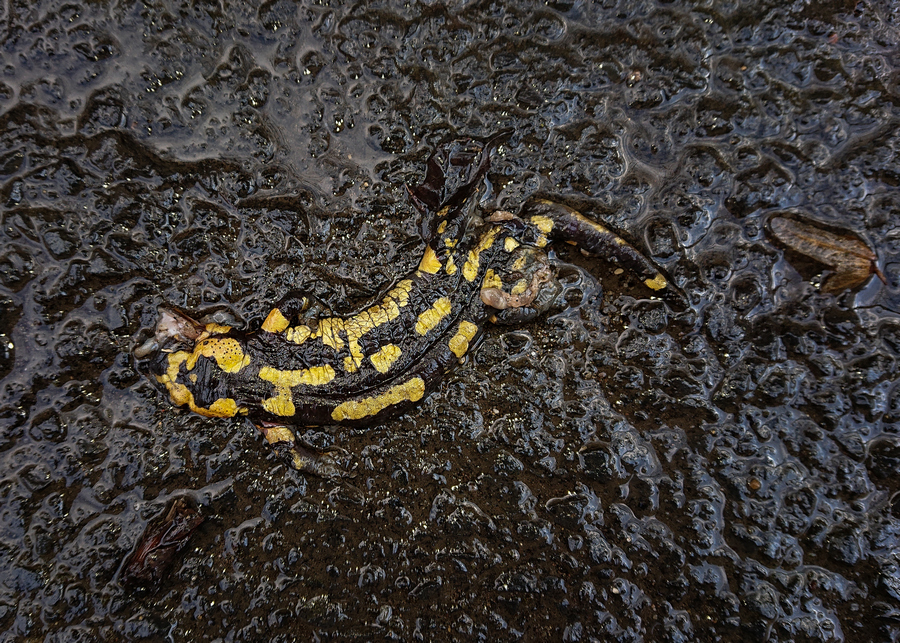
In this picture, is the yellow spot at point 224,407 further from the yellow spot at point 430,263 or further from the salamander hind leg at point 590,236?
the salamander hind leg at point 590,236

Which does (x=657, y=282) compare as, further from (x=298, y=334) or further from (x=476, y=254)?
(x=298, y=334)

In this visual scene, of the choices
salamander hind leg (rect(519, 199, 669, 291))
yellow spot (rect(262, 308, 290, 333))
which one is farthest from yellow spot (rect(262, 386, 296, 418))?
salamander hind leg (rect(519, 199, 669, 291))

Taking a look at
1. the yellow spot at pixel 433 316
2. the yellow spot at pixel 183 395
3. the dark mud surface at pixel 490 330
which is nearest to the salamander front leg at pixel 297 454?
the dark mud surface at pixel 490 330

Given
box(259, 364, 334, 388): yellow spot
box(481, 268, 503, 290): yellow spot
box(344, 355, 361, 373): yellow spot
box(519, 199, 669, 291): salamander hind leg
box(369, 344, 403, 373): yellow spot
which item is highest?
box(519, 199, 669, 291): salamander hind leg

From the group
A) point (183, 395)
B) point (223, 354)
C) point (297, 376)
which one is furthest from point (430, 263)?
point (183, 395)

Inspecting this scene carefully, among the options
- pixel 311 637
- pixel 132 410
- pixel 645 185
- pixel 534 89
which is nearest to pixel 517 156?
pixel 534 89

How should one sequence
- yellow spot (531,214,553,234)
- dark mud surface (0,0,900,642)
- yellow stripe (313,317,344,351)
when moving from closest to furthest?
dark mud surface (0,0,900,642) → yellow stripe (313,317,344,351) → yellow spot (531,214,553,234)

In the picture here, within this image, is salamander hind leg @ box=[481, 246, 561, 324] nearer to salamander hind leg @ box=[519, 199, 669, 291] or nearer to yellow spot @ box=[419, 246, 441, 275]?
salamander hind leg @ box=[519, 199, 669, 291]
